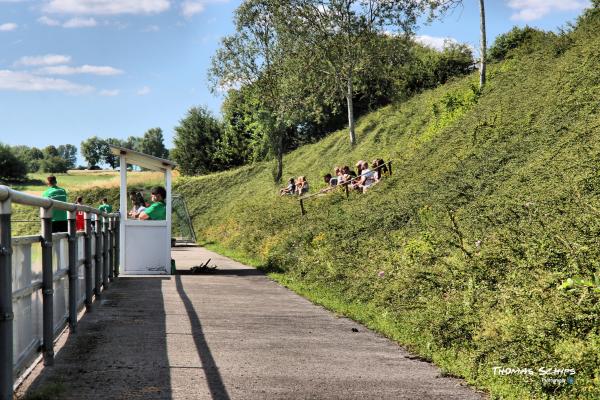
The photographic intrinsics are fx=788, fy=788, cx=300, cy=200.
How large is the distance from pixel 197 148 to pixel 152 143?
378ft

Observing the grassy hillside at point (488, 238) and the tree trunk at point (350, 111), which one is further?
the tree trunk at point (350, 111)

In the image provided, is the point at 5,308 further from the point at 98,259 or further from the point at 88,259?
the point at 98,259

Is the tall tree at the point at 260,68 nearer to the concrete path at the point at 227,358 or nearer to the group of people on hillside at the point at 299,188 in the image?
the group of people on hillside at the point at 299,188

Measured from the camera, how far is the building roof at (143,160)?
1714 cm

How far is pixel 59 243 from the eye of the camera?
7.21m

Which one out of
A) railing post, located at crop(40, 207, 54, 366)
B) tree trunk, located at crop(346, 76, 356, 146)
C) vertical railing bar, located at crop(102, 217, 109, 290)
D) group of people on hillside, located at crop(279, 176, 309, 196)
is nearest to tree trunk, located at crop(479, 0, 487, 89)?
group of people on hillside, located at crop(279, 176, 309, 196)

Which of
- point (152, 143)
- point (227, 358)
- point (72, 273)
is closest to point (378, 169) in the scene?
point (72, 273)

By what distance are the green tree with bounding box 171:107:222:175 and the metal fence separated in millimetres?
72277

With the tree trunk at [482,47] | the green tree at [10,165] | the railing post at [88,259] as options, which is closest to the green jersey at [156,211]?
the railing post at [88,259]

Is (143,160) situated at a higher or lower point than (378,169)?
lower

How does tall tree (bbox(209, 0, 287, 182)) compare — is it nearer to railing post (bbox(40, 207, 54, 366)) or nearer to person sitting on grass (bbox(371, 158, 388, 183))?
person sitting on grass (bbox(371, 158, 388, 183))

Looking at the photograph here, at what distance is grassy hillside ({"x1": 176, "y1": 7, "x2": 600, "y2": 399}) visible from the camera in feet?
21.3

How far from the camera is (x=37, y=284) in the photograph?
19.6 feet

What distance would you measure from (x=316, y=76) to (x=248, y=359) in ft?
127
